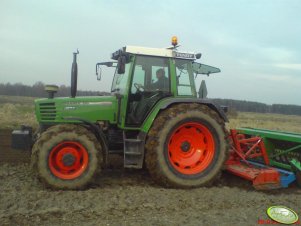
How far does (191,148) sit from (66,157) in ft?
7.14

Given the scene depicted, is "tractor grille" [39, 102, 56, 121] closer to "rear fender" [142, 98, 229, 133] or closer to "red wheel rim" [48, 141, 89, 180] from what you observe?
"red wheel rim" [48, 141, 89, 180]

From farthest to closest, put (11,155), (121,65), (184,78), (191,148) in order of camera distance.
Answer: (11,155)
(184,78)
(191,148)
(121,65)

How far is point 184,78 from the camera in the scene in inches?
270

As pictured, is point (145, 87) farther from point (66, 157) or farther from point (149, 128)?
point (66, 157)

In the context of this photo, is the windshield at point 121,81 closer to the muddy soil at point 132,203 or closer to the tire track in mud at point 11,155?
the muddy soil at point 132,203

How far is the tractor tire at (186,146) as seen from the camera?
625cm

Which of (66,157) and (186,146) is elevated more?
(186,146)

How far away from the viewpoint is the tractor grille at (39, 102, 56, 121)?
6.39 metres

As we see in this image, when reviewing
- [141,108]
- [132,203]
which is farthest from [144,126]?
[132,203]

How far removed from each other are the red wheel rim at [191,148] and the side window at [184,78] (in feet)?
2.17

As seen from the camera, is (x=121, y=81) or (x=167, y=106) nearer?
(x=167, y=106)
